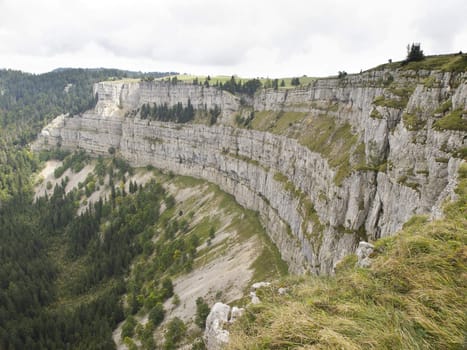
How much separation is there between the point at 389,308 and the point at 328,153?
49.9 metres

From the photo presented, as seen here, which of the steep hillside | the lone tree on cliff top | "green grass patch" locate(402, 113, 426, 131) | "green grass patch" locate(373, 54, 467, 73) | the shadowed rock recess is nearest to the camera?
the shadowed rock recess

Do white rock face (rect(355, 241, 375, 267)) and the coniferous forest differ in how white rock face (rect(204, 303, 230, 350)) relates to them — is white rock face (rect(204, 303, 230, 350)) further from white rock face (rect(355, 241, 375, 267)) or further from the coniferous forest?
the coniferous forest

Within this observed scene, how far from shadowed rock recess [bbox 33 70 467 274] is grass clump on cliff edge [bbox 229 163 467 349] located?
9.33 m

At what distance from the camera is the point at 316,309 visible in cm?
1316

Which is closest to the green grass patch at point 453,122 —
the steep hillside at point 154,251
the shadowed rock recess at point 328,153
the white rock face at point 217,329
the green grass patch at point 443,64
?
the shadowed rock recess at point 328,153

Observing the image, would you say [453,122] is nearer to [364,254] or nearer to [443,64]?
[364,254]

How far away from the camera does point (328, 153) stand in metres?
59.2

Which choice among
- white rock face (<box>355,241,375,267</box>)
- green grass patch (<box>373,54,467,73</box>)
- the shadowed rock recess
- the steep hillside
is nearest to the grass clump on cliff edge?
white rock face (<box>355,241,375,267</box>)

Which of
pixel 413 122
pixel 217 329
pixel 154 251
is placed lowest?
pixel 154 251

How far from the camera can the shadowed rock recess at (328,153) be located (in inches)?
1222

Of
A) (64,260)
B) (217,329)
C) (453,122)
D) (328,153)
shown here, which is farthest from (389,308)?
(64,260)

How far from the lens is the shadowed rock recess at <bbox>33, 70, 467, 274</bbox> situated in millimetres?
31031

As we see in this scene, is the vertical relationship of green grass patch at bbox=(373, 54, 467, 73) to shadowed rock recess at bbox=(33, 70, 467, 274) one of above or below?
above

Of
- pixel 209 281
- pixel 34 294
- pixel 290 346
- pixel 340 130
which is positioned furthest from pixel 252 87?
pixel 290 346
